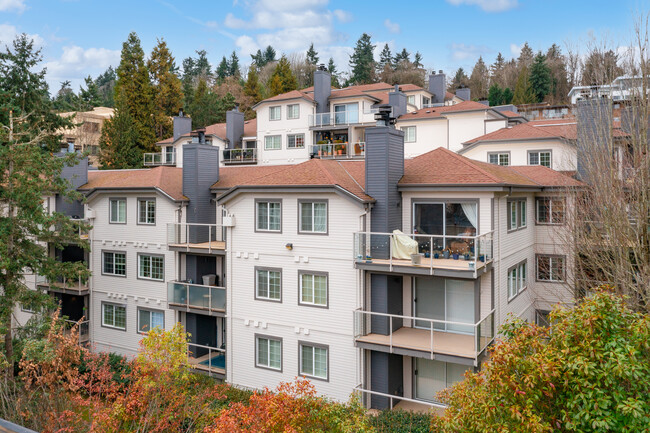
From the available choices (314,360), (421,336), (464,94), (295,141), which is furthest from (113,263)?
(464,94)

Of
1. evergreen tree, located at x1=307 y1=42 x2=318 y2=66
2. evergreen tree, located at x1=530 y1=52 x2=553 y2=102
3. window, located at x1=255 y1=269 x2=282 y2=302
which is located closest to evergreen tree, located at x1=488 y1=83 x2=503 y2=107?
evergreen tree, located at x1=530 y1=52 x2=553 y2=102

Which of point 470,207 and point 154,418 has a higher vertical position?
point 470,207

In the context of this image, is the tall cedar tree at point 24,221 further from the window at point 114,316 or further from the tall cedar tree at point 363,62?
the tall cedar tree at point 363,62

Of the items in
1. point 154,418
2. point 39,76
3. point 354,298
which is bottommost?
point 154,418

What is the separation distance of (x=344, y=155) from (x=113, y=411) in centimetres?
3155

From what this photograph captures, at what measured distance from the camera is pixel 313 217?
20.1 metres

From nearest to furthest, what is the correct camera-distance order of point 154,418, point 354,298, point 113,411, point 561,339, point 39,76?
point 561,339 < point 113,411 < point 154,418 < point 354,298 < point 39,76

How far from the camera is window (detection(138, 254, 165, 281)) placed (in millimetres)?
25281

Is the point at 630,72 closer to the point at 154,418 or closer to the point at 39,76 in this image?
the point at 154,418

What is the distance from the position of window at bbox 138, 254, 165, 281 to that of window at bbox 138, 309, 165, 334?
186 centimetres

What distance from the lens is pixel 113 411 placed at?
13.5 m

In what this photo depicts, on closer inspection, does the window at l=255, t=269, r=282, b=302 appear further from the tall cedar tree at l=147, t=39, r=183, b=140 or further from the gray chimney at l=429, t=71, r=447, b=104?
the tall cedar tree at l=147, t=39, r=183, b=140

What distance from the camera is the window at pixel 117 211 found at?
26438 mm

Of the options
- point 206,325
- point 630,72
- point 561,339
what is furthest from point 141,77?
point 561,339
